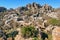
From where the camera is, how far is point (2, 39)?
3875 centimetres

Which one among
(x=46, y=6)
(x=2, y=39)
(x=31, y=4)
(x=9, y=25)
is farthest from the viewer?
(x=31, y=4)

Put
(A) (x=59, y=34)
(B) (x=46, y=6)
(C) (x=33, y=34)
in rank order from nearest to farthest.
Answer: (A) (x=59, y=34) < (C) (x=33, y=34) < (B) (x=46, y=6)

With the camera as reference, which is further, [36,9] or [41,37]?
[36,9]

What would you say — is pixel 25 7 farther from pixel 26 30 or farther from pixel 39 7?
pixel 26 30

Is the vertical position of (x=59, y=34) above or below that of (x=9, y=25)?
above

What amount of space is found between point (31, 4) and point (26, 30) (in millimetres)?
80033

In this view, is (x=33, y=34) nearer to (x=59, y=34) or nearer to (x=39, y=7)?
(x=59, y=34)

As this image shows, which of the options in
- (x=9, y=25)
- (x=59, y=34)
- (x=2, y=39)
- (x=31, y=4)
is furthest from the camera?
(x=31, y=4)

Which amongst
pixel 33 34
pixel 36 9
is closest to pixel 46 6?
pixel 36 9

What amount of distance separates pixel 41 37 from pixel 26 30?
12.4 feet

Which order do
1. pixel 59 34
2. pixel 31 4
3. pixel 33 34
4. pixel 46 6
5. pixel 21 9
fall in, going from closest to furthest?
pixel 59 34 < pixel 33 34 < pixel 46 6 < pixel 31 4 < pixel 21 9

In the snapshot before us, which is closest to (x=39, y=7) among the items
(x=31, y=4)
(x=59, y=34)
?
(x=31, y=4)

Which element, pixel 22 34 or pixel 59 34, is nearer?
pixel 59 34

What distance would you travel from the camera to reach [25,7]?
419 feet
